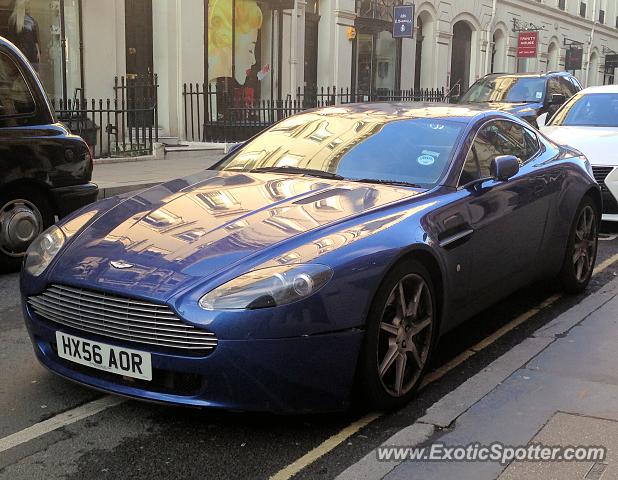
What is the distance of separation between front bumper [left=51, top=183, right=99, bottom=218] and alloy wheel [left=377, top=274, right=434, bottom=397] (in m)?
3.90

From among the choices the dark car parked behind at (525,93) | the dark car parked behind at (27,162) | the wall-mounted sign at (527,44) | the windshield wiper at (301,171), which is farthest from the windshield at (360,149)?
the wall-mounted sign at (527,44)

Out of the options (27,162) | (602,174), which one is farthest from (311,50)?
(27,162)

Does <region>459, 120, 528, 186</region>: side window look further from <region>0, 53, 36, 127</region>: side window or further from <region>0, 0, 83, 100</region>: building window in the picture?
<region>0, 0, 83, 100</region>: building window

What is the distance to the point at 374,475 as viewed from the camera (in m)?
2.93

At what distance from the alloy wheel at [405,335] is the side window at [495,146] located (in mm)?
925

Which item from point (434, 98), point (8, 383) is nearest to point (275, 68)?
point (434, 98)

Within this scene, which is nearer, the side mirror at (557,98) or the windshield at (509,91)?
the side mirror at (557,98)

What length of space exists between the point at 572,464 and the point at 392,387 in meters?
0.90

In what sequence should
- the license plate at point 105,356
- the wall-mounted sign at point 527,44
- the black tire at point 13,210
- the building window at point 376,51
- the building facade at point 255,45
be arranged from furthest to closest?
the wall-mounted sign at point 527,44, the building window at point 376,51, the building facade at point 255,45, the black tire at point 13,210, the license plate at point 105,356

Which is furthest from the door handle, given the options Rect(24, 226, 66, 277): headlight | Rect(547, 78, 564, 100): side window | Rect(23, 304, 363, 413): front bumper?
Rect(547, 78, 564, 100): side window

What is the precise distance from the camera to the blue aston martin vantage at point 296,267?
10.1ft

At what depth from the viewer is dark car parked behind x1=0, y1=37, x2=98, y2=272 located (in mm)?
6164

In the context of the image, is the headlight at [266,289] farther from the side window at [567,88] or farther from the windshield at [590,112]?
the side window at [567,88]

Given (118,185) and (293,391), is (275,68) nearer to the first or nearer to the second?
(118,185)
